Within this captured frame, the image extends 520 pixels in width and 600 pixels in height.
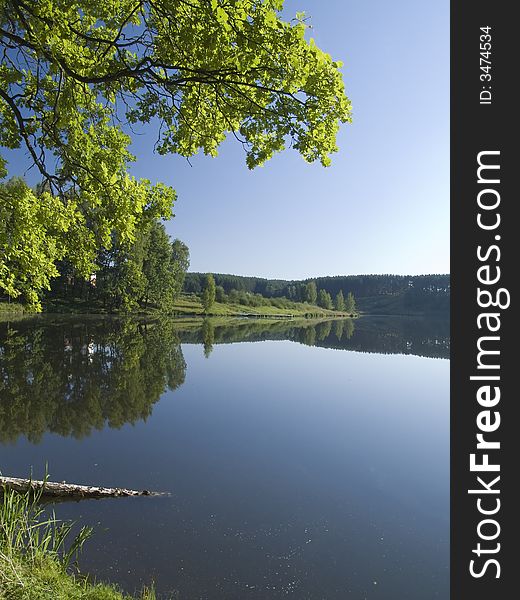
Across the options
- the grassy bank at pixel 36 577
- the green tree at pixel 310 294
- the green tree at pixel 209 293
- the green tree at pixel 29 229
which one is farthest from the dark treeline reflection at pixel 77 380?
the green tree at pixel 310 294

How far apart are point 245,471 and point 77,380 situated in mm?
15052

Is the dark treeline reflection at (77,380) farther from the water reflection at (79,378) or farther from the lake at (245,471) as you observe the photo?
the lake at (245,471)

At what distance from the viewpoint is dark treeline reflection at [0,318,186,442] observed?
1675 cm

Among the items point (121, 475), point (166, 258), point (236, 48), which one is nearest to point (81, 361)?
point (121, 475)

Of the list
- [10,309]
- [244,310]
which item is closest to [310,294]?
[244,310]

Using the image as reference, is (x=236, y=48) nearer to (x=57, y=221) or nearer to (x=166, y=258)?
(x=57, y=221)

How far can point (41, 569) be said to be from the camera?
5.96m

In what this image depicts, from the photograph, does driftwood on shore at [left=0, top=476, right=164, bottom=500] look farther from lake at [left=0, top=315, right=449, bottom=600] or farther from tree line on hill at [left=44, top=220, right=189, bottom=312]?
tree line on hill at [left=44, top=220, right=189, bottom=312]

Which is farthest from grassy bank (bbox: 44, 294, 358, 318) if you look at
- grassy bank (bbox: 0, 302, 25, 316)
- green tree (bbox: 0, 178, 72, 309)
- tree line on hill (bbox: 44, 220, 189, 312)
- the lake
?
green tree (bbox: 0, 178, 72, 309)

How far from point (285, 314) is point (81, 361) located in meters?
114

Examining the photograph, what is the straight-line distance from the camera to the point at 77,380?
23625mm

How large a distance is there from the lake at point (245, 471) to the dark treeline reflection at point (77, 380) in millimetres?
132

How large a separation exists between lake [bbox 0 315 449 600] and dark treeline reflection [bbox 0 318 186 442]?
13cm

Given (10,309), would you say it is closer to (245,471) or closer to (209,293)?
(209,293)
